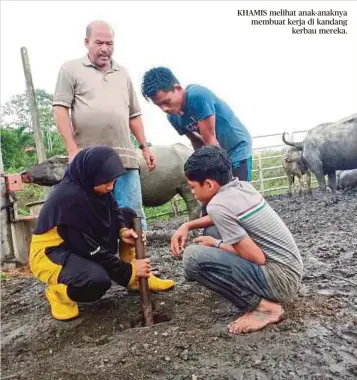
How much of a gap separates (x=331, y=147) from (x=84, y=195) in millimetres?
7464

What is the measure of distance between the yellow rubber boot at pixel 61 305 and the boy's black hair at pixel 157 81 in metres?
1.21

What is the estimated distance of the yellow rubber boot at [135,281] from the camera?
2762 millimetres

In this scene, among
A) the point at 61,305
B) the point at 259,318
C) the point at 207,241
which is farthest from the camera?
the point at 61,305

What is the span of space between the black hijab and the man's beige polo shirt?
1.50ft

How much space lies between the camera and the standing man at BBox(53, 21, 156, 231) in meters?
2.77

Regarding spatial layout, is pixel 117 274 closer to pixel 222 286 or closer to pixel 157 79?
pixel 222 286

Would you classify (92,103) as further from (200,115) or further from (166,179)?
(166,179)

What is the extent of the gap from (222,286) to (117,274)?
687 millimetres

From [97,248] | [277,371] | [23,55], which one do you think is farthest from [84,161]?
[23,55]

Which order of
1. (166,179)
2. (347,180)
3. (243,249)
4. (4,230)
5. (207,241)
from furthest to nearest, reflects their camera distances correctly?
(347,180)
(166,179)
(4,230)
(207,241)
(243,249)

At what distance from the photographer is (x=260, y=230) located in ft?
6.68

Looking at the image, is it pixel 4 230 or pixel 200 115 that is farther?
pixel 4 230

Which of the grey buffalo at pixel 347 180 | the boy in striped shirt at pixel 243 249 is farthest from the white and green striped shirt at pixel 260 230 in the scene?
the grey buffalo at pixel 347 180

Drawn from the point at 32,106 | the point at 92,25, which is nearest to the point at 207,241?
the point at 92,25
